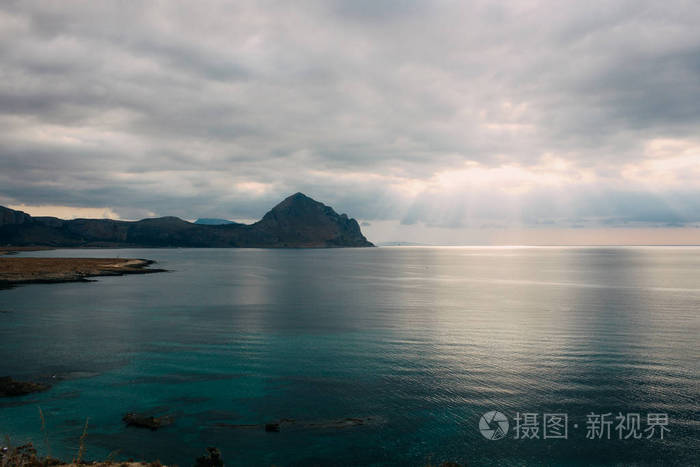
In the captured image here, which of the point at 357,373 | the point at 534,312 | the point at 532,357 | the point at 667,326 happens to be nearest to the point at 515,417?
the point at 357,373

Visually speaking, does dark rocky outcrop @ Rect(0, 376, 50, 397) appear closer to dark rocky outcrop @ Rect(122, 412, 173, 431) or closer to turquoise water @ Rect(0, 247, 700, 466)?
turquoise water @ Rect(0, 247, 700, 466)

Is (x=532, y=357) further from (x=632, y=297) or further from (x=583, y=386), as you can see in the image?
(x=632, y=297)

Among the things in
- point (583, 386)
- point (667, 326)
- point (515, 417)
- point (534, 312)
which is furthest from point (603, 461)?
point (534, 312)

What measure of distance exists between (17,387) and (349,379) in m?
24.5

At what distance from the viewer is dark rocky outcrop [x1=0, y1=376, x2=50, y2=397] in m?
28.1

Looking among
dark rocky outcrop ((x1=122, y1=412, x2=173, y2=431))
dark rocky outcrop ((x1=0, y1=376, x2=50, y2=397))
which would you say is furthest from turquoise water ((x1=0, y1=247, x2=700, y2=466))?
dark rocky outcrop ((x1=0, y1=376, x2=50, y2=397))

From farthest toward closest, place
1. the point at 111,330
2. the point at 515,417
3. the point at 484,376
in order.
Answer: the point at 111,330 < the point at 484,376 < the point at 515,417

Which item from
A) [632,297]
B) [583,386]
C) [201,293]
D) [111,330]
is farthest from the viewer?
[201,293]

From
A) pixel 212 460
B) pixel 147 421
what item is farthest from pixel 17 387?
pixel 212 460

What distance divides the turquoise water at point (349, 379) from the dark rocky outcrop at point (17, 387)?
0.99 metres

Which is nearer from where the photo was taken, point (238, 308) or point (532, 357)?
point (532, 357)

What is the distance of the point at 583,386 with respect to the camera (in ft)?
98.7

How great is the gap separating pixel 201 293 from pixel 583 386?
84.1 m

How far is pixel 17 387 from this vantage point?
94.5ft
